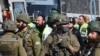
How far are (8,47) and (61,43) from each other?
891 millimetres

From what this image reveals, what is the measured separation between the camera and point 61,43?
7562mm

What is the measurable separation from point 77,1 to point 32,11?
1422 mm

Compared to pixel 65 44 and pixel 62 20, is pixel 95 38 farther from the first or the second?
pixel 62 20

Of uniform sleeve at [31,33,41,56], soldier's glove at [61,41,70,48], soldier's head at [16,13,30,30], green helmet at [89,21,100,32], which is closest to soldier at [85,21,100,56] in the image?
green helmet at [89,21,100,32]

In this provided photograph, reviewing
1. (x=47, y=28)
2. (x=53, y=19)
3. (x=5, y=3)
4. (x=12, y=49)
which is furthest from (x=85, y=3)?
(x=12, y=49)

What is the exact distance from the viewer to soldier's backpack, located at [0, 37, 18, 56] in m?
7.43

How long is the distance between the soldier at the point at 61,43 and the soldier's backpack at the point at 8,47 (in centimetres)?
60

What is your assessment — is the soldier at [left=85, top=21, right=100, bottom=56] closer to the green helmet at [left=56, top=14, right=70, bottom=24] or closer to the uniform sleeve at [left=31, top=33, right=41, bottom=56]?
the green helmet at [left=56, top=14, right=70, bottom=24]

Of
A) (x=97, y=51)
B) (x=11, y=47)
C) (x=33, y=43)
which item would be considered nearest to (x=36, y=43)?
(x=33, y=43)

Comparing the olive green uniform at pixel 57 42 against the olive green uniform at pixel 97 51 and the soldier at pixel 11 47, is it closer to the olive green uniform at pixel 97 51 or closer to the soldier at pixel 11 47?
the soldier at pixel 11 47

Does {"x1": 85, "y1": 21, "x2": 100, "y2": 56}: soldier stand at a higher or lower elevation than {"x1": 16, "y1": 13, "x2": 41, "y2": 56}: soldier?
higher

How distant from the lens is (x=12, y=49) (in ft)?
24.3

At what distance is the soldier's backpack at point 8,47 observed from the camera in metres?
7.43

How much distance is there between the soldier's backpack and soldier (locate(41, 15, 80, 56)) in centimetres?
60
